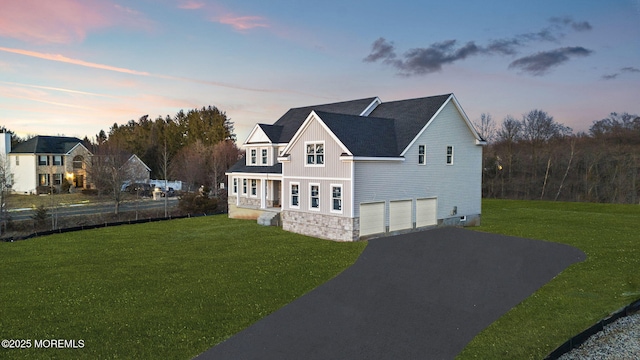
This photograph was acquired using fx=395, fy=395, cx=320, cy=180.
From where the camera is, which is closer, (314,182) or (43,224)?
(314,182)

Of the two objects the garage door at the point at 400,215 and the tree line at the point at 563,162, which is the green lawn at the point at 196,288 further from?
the tree line at the point at 563,162

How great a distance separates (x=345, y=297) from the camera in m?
13.0

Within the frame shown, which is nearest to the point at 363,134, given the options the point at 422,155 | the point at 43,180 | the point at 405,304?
the point at 422,155

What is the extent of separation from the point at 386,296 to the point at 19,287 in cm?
1318

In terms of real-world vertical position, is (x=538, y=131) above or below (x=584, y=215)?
above

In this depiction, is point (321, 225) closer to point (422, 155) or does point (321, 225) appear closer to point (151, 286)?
point (422, 155)

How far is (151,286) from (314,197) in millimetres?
11111

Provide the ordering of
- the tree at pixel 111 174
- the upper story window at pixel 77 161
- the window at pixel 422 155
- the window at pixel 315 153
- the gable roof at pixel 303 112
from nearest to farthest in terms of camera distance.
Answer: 1. the window at pixel 315 153
2. the window at pixel 422 155
3. the gable roof at pixel 303 112
4. the tree at pixel 111 174
5. the upper story window at pixel 77 161

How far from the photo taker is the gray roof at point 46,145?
54.2 m

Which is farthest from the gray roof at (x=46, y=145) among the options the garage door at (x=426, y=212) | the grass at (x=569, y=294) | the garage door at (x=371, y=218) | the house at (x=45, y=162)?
the grass at (x=569, y=294)

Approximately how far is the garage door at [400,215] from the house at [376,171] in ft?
0.19

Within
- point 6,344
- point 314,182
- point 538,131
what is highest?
point 538,131

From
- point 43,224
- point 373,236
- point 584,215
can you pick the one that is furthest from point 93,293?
point 584,215

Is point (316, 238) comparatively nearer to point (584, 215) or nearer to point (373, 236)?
point (373, 236)
